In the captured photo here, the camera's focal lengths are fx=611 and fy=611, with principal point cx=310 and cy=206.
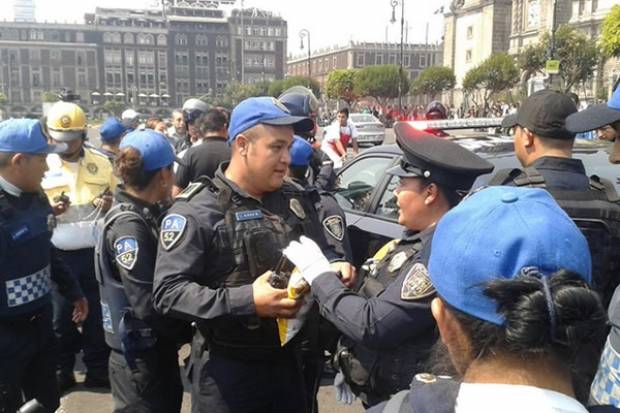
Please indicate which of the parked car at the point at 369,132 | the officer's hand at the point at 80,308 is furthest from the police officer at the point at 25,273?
the parked car at the point at 369,132

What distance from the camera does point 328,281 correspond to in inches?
80.7

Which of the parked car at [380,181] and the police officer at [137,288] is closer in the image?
the police officer at [137,288]

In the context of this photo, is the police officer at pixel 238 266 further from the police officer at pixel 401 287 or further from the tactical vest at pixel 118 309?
the tactical vest at pixel 118 309

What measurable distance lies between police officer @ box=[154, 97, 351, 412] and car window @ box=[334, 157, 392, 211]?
2.41 metres

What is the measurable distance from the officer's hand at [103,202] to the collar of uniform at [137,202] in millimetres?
1440

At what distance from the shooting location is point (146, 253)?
102 inches

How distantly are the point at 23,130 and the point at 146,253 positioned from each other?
104cm

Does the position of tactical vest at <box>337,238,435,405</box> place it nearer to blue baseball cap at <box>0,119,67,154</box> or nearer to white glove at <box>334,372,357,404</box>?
white glove at <box>334,372,357,404</box>

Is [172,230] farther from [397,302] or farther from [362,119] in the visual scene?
[362,119]

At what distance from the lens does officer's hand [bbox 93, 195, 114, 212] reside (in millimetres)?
4219

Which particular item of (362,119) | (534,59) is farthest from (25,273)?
(534,59)

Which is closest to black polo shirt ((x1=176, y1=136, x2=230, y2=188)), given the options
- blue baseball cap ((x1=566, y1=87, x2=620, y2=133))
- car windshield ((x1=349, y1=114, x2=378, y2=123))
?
blue baseball cap ((x1=566, y1=87, x2=620, y2=133))

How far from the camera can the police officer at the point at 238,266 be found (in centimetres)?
218

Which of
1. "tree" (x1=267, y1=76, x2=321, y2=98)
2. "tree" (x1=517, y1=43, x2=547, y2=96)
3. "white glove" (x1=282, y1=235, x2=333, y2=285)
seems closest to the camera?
"white glove" (x1=282, y1=235, x2=333, y2=285)
